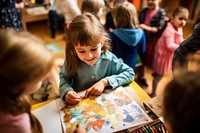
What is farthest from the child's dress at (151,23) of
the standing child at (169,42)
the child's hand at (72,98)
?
the child's hand at (72,98)

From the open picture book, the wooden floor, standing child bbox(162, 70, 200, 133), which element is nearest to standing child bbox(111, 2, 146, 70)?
the open picture book

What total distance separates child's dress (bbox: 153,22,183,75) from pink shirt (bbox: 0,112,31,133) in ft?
4.04

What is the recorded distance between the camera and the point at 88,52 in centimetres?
96

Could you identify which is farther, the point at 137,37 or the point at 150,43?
the point at 150,43

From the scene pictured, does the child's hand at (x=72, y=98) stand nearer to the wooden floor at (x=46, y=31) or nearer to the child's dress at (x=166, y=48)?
the child's dress at (x=166, y=48)

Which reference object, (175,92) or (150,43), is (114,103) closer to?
(175,92)

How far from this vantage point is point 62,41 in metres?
2.88

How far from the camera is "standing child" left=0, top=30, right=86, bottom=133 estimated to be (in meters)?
0.52

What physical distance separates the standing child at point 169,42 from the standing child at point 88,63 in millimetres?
675

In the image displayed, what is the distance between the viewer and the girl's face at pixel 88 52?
3.15ft

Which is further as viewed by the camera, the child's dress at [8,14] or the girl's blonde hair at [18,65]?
the child's dress at [8,14]

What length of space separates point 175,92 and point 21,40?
0.40 m

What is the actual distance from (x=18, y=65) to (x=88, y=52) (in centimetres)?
47

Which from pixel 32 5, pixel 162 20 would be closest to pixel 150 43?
pixel 162 20
